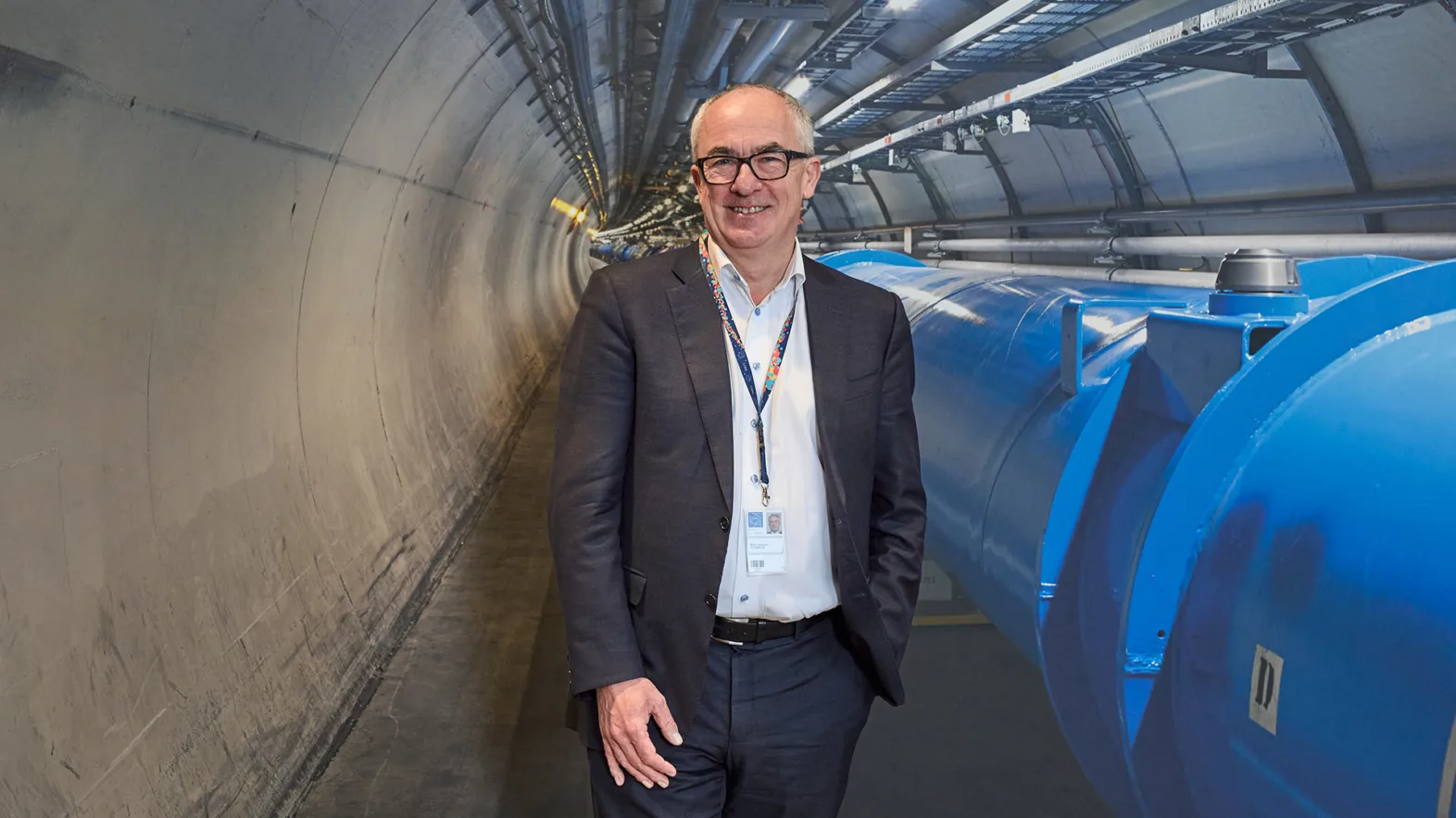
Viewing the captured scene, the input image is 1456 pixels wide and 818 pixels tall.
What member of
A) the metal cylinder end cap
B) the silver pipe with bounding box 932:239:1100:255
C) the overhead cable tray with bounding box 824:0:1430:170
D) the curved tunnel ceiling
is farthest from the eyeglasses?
the silver pipe with bounding box 932:239:1100:255

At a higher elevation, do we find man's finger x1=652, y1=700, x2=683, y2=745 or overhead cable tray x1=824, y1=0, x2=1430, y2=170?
overhead cable tray x1=824, y1=0, x2=1430, y2=170

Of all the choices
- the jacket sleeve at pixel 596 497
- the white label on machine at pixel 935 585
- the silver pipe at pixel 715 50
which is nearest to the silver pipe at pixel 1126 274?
the white label on machine at pixel 935 585

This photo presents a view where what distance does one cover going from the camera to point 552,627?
16.4 ft

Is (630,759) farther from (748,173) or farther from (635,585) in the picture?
(748,173)

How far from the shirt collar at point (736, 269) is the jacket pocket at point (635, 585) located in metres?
0.50

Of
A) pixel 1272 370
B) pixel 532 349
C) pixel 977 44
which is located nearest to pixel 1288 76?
pixel 977 44

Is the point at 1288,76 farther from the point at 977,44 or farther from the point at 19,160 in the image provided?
the point at 19,160

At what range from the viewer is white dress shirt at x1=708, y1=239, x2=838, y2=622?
1.88 m

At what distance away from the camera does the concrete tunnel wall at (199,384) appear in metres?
2.35

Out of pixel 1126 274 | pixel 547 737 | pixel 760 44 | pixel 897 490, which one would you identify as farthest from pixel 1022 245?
pixel 897 490

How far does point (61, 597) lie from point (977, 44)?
6.32 metres

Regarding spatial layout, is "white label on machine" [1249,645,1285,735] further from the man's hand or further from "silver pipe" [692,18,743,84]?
"silver pipe" [692,18,743,84]

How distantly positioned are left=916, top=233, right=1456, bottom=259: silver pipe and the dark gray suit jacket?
3028 millimetres

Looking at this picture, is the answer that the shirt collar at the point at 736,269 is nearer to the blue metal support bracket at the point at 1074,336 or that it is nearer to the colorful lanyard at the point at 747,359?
the colorful lanyard at the point at 747,359
